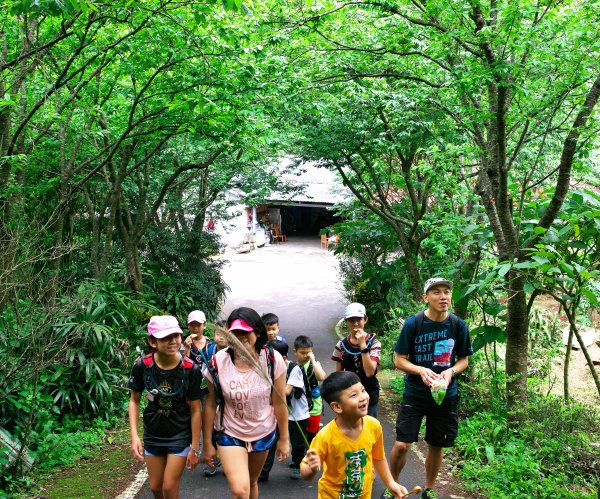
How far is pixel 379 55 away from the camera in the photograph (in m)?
9.14

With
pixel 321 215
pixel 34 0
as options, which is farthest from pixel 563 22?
pixel 321 215

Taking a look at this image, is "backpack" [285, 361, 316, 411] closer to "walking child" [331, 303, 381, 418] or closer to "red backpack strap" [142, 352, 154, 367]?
"walking child" [331, 303, 381, 418]

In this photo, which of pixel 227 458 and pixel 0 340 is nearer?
pixel 227 458

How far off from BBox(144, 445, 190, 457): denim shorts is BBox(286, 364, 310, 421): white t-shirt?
1.44 m

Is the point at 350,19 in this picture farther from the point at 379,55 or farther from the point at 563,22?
the point at 563,22

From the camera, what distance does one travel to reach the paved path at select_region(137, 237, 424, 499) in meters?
5.49

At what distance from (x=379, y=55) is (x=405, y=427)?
640 centimetres

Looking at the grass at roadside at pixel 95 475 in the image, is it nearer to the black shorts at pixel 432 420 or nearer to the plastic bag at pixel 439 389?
the black shorts at pixel 432 420

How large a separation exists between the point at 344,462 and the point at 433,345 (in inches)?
57.0

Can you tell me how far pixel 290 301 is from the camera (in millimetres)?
20453

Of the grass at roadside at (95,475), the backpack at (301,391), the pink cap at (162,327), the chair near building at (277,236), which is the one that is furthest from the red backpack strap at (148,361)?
the chair near building at (277,236)

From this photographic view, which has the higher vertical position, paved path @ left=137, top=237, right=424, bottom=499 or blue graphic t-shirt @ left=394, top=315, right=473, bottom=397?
blue graphic t-shirt @ left=394, top=315, right=473, bottom=397

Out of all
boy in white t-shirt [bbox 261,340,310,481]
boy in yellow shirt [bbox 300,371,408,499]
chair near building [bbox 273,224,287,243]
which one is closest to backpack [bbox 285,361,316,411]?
boy in white t-shirt [bbox 261,340,310,481]

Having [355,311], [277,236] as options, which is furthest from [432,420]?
[277,236]
